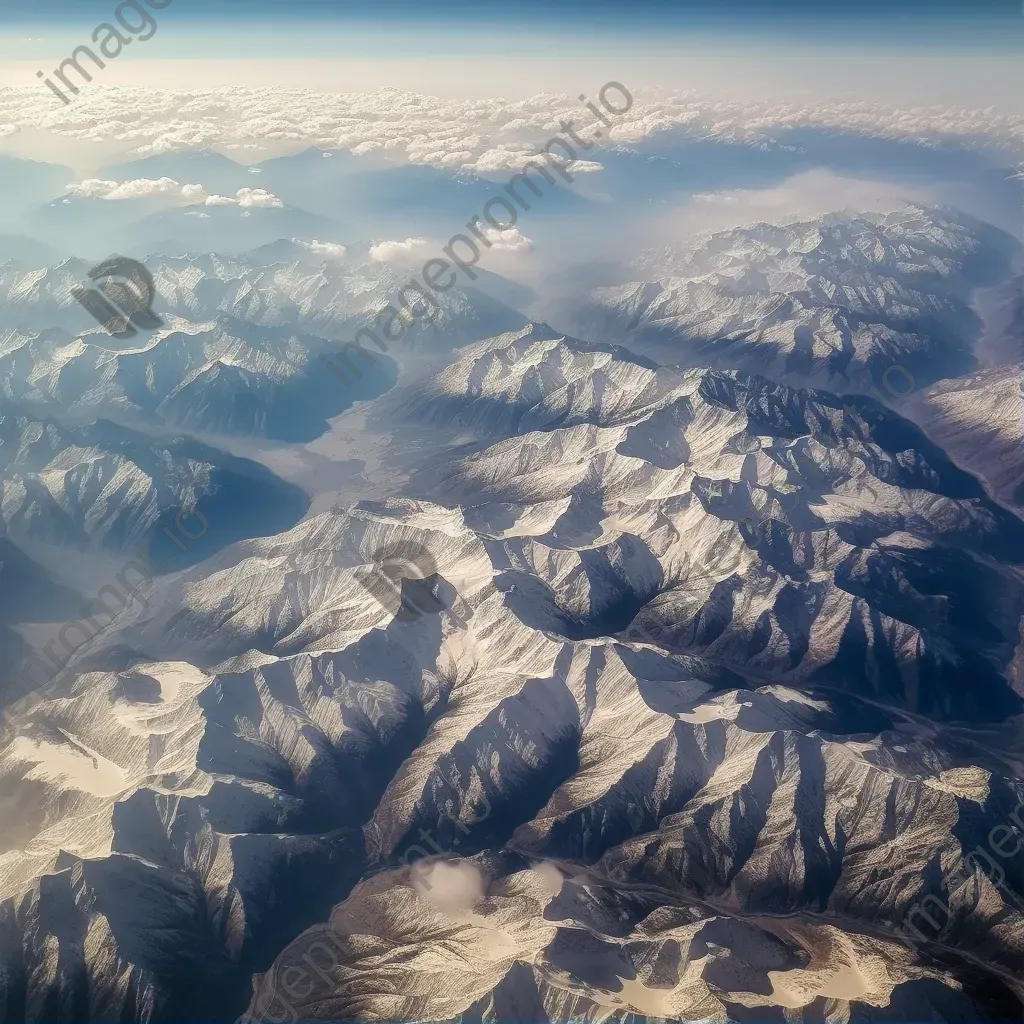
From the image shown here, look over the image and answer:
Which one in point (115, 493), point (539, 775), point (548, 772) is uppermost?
point (115, 493)

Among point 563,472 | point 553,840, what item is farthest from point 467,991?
point 563,472

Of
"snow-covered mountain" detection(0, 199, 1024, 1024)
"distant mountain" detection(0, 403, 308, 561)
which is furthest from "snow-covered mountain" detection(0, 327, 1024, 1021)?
"distant mountain" detection(0, 403, 308, 561)

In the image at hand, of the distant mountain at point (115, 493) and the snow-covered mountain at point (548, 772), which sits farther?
the distant mountain at point (115, 493)

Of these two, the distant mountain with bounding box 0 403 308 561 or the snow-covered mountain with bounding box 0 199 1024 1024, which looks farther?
the distant mountain with bounding box 0 403 308 561

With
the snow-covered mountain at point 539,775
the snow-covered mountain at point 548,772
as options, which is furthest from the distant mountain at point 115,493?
the snow-covered mountain at point 539,775

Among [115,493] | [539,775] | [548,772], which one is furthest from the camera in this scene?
[115,493]

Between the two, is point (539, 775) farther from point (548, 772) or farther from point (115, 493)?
point (115, 493)

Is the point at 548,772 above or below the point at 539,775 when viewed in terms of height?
below

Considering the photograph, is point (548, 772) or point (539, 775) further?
point (548, 772)

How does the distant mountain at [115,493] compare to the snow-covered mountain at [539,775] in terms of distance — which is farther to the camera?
the distant mountain at [115,493]

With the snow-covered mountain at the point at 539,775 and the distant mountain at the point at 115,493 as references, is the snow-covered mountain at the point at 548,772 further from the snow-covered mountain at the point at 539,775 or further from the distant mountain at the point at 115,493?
the distant mountain at the point at 115,493

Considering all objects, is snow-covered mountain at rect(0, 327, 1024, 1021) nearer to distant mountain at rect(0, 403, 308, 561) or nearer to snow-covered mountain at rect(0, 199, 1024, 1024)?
snow-covered mountain at rect(0, 199, 1024, 1024)

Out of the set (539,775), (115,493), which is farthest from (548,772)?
(115,493)

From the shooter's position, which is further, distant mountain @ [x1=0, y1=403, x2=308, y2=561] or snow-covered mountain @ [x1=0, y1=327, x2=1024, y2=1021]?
distant mountain @ [x1=0, y1=403, x2=308, y2=561]
